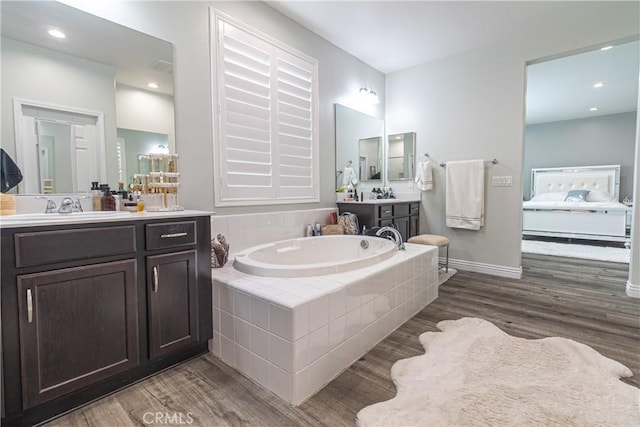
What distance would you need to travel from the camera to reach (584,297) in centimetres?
274

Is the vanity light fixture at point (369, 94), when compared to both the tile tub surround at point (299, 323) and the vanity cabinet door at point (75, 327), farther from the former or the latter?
the vanity cabinet door at point (75, 327)

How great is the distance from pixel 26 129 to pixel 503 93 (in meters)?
4.12

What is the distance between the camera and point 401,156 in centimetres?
413

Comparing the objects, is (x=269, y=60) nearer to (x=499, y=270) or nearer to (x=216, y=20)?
(x=216, y=20)

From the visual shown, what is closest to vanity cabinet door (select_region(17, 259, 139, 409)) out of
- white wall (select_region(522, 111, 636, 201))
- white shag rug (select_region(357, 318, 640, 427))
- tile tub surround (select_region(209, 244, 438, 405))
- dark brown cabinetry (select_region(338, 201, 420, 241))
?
tile tub surround (select_region(209, 244, 438, 405))

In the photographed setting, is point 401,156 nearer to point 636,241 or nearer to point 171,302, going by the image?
point 636,241

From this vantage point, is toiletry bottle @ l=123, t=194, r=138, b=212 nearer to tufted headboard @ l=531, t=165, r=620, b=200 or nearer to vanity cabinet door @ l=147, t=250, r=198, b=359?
vanity cabinet door @ l=147, t=250, r=198, b=359

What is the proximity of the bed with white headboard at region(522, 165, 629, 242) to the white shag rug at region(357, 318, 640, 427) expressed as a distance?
4560 millimetres

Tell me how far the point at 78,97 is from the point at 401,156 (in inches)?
138

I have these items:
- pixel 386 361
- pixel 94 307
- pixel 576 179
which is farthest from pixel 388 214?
pixel 576 179

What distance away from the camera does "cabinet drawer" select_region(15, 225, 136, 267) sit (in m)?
1.18

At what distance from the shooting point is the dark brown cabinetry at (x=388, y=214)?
322 centimetres

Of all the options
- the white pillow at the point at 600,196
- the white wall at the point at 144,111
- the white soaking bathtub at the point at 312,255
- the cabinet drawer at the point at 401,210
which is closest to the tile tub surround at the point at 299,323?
the white soaking bathtub at the point at 312,255

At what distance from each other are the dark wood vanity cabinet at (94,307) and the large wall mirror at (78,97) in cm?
62
